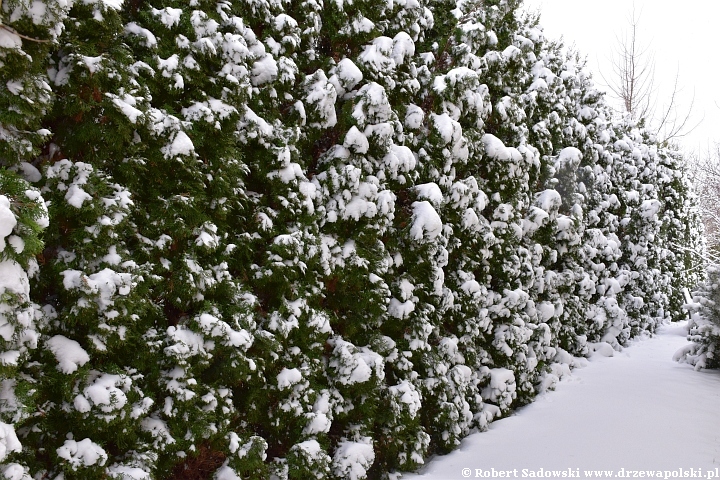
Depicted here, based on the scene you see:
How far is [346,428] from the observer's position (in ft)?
12.3

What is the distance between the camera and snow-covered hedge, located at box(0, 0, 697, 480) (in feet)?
7.80

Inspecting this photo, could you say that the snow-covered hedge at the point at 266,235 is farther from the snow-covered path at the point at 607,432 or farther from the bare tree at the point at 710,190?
the bare tree at the point at 710,190

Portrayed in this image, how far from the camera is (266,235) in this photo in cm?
330

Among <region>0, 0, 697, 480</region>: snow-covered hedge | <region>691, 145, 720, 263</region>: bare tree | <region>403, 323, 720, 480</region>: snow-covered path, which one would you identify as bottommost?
<region>403, 323, 720, 480</region>: snow-covered path

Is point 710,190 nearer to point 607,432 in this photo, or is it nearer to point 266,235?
point 607,432

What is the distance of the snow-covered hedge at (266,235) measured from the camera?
7.80ft

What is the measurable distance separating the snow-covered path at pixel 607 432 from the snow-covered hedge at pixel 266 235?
0.92 feet

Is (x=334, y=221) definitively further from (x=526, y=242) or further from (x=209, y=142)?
(x=526, y=242)

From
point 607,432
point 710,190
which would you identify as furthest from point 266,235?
point 710,190

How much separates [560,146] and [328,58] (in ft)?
13.2

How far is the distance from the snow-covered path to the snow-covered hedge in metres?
0.28

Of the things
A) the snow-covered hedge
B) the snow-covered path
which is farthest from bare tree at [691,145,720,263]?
the snow-covered hedge

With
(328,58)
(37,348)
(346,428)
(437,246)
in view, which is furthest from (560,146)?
(37,348)

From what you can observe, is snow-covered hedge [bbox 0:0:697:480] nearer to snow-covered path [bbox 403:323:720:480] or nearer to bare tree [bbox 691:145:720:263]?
snow-covered path [bbox 403:323:720:480]
